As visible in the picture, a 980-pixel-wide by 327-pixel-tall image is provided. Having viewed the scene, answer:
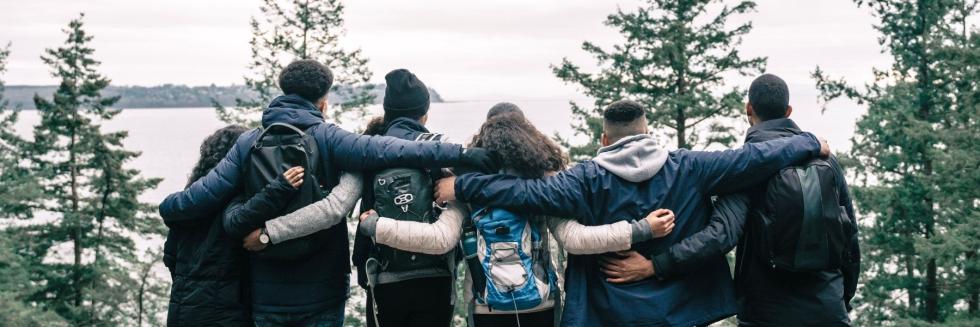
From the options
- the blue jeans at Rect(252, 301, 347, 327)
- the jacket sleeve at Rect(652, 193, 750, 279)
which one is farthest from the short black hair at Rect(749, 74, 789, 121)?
the blue jeans at Rect(252, 301, 347, 327)

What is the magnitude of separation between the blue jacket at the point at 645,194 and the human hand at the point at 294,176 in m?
0.79

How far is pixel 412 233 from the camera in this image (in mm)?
3416

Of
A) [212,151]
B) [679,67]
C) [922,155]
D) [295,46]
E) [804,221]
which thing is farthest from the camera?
[295,46]

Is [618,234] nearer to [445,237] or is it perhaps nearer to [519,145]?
[519,145]

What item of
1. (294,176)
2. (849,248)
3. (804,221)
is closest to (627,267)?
(804,221)

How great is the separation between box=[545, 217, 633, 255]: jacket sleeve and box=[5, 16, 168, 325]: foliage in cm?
1778

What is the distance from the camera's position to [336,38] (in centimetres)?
2005

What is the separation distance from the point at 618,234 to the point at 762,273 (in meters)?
0.83

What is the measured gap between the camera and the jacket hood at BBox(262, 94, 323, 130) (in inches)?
146

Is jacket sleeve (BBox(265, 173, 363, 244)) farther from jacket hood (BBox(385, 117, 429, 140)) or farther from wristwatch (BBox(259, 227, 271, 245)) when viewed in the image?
jacket hood (BBox(385, 117, 429, 140))

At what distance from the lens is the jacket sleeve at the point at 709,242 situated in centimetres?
341

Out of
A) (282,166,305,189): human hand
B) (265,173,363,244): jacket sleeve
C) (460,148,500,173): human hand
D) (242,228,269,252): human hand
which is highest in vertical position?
(460,148,500,173): human hand

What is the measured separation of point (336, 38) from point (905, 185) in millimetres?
14703

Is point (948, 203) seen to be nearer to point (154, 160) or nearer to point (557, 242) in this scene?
point (557, 242)
